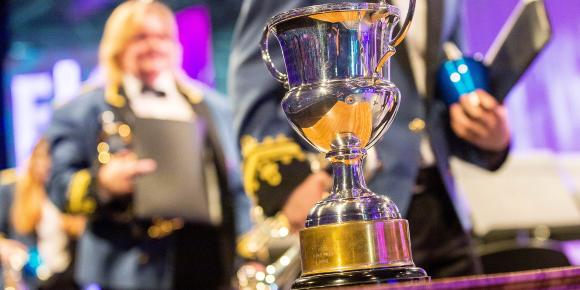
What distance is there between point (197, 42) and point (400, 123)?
2.39ft

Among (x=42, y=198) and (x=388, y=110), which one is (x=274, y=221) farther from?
(x=388, y=110)

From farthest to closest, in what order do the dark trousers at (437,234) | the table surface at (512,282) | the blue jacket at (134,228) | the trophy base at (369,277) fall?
1. the blue jacket at (134,228)
2. the dark trousers at (437,234)
3. the trophy base at (369,277)
4. the table surface at (512,282)

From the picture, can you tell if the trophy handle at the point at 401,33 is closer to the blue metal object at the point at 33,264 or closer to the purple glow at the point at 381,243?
the purple glow at the point at 381,243

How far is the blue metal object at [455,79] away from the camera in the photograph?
205cm

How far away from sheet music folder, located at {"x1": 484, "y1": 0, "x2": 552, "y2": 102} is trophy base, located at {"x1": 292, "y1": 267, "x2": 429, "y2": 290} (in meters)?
1.26

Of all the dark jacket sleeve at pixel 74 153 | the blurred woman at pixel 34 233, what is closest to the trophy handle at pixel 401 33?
the dark jacket sleeve at pixel 74 153

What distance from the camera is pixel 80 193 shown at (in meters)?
2.49

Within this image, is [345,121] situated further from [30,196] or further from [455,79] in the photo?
[30,196]

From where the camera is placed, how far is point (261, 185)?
2145mm

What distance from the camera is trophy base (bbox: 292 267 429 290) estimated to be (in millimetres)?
860

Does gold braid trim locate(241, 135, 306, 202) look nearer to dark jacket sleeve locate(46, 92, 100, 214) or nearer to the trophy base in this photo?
dark jacket sleeve locate(46, 92, 100, 214)

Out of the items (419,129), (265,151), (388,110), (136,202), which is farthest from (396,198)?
(388,110)

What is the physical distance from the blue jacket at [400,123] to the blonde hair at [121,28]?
1.34 ft

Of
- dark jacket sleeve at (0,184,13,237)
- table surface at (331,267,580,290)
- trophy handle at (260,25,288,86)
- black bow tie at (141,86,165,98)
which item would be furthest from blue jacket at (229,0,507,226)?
table surface at (331,267,580,290)
